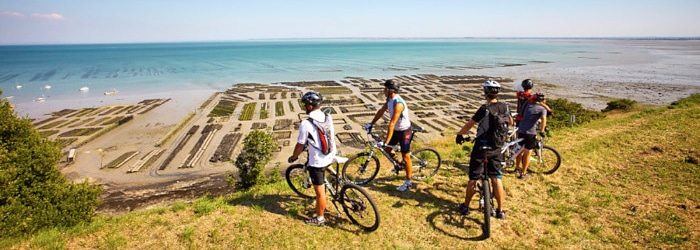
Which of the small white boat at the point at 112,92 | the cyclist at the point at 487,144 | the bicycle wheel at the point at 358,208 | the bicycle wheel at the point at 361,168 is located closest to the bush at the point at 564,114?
the bicycle wheel at the point at 361,168

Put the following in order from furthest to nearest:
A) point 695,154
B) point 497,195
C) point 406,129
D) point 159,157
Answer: point 159,157 → point 695,154 → point 406,129 → point 497,195

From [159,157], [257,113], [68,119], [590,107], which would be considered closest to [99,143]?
[159,157]

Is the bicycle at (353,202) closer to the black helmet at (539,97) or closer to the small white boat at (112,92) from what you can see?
the black helmet at (539,97)

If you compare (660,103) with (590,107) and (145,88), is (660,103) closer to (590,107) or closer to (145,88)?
(590,107)

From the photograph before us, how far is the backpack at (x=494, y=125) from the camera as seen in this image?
19.2 feet

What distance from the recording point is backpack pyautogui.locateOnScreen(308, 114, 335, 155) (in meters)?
5.74

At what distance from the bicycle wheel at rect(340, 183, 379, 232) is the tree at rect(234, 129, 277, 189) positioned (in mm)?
9529

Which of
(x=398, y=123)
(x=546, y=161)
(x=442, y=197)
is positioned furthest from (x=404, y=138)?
(x=546, y=161)

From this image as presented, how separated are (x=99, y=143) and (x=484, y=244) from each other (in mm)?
34771

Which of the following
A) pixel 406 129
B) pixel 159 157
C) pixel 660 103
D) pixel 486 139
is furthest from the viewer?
pixel 660 103

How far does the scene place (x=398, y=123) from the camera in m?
7.65

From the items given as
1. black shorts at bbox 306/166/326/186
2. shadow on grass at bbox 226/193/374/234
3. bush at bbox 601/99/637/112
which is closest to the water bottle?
shadow on grass at bbox 226/193/374/234

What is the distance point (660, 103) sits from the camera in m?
36.6

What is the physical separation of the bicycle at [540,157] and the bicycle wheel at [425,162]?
6.12 feet
